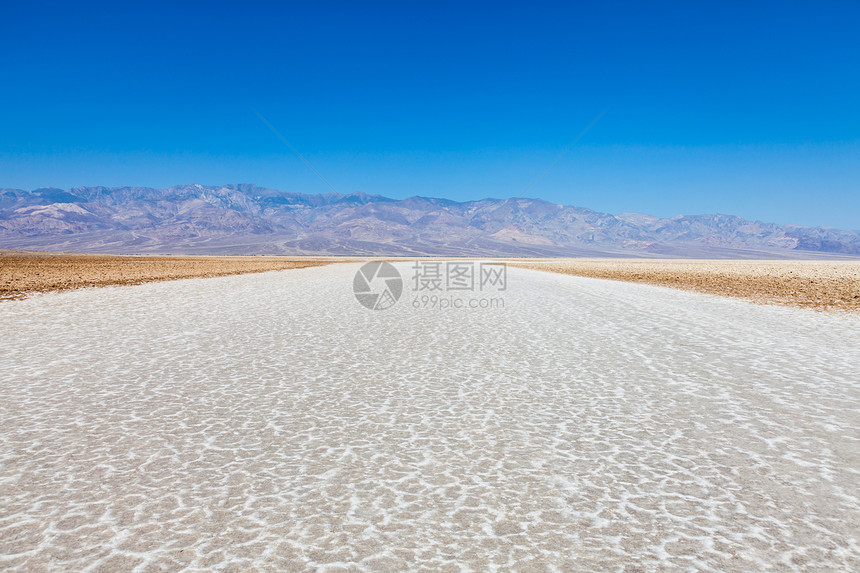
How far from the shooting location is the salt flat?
2943mm

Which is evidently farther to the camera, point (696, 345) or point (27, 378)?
point (696, 345)

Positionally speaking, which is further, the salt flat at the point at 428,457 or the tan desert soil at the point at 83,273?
the tan desert soil at the point at 83,273

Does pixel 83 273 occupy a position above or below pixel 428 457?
above

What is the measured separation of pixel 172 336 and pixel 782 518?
32.9 ft

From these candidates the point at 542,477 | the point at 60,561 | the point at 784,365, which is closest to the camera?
the point at 60,561

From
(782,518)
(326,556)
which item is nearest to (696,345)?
(782,518)

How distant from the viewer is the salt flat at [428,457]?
2943 millimetres

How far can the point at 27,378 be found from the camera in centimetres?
664

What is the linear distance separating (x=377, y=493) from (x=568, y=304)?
46.4 feet

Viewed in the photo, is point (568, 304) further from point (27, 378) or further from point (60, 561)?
point (60, 561)

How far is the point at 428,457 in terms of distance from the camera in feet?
13.7

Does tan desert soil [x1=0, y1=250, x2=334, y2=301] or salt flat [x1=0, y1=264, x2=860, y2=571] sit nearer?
salt flat [x1=0, y1=264, x2=860, y2=571]

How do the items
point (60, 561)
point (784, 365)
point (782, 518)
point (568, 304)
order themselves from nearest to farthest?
point (60, 561), point (782, 518), point (784, 365), point (568, 304)

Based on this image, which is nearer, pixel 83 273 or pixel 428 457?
pixel 428 457
